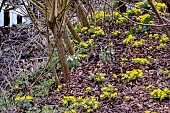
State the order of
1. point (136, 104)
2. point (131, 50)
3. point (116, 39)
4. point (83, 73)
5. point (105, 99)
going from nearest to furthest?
point (136, 104) < point (105, 99) < point (83, 73) < point (131, 50) < point (116, 39)

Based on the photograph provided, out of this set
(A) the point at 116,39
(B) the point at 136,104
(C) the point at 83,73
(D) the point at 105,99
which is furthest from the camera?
(A) the point at 116,39

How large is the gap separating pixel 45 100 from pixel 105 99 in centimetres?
80

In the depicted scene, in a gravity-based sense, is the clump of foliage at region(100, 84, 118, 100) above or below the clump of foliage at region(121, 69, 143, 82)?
below

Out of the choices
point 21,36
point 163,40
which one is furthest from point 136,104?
point 21,36

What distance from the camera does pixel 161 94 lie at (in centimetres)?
382

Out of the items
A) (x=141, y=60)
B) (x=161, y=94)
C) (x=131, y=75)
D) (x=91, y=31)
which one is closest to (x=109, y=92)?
(x=131, y=75)

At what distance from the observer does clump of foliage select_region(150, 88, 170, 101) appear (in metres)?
3.80

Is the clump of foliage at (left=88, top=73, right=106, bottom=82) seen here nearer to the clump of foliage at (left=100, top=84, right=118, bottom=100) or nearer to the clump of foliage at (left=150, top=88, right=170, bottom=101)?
the clump of foliage at (left=100, top=84, right=118, bottom=100)

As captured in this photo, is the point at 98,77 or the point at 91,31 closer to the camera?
the point at 98,77

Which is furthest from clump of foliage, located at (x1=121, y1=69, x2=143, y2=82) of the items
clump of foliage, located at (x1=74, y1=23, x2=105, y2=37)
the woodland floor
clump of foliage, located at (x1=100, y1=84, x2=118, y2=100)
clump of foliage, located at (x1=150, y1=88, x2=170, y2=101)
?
clump of foliage, located at (x1=74, y1=23, x2=105, y2=37)

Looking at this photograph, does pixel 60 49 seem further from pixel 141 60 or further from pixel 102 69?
pixel 141 60

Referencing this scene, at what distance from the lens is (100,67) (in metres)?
4.95

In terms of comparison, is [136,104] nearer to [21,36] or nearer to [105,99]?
[105,99]

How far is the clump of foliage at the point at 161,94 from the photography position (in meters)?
3.80
